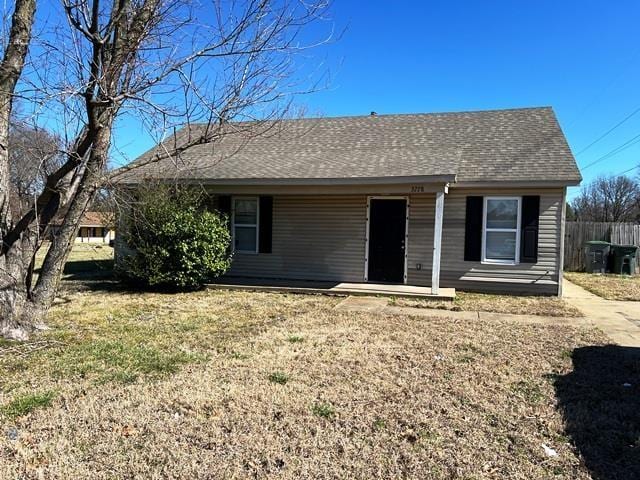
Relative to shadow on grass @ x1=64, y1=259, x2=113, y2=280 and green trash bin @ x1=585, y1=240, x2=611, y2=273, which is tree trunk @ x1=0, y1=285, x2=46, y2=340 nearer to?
shadow on grass @ x1=64, y1=259, x2=113, y2=280

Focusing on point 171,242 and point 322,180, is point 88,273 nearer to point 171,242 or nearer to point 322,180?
point 171,242

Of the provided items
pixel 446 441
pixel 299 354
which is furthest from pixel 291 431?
pixel 299 354

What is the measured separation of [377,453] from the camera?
3.17 meters

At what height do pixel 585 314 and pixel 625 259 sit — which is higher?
pixel 625 259

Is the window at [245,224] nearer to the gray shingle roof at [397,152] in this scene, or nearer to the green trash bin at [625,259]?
the gray shingle roof at [397,152]

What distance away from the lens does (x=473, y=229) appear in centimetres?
1062

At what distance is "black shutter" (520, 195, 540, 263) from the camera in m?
10.3

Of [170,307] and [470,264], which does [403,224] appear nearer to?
[470,264]

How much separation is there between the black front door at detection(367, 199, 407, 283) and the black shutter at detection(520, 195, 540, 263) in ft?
8.60

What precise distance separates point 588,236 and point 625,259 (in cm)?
169

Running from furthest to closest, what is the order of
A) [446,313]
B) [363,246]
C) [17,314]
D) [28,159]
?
1. [363,246]
2. [446,313]
3. [28,159]
4. [17,314]

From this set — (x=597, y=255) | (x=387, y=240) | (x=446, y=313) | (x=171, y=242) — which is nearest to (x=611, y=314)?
(x=446, y=313)

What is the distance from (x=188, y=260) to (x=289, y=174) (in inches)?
118

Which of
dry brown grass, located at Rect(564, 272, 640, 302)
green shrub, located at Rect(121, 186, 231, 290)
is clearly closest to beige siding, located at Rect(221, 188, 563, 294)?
dry brown grass, located at Rect(564, 272, 640, 302)
